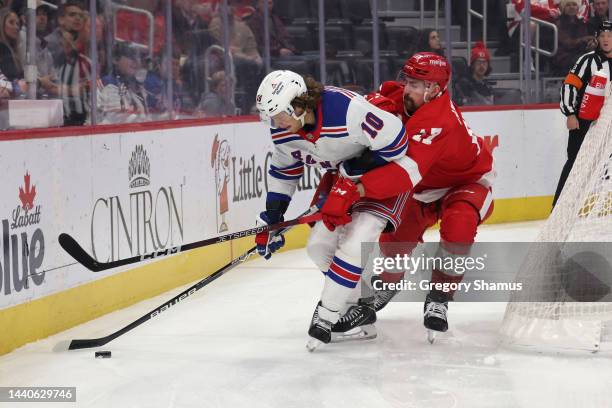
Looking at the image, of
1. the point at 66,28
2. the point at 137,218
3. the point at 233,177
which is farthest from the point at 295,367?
the point at 233,177

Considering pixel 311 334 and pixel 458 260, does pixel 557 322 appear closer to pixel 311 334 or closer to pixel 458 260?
pixel 458 260

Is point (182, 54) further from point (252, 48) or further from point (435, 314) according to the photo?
point (435, 314)

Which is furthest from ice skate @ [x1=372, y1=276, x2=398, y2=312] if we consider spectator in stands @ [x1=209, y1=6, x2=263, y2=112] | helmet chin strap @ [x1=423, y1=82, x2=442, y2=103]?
spectator in stands @ [x1=209, y1=6, x2=263, y2=112]

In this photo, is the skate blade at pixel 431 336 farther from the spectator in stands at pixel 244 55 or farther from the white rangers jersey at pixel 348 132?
the spectator in stands at pixel 244 55

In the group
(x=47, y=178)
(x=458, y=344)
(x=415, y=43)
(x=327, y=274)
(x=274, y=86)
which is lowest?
(x=458, y=344)

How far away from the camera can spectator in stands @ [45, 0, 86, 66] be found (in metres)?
4.36

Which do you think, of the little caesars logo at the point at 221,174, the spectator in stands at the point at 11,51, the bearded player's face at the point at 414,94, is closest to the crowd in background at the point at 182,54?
the spectator in stands at the point at 11,51

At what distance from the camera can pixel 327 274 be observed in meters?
3.68

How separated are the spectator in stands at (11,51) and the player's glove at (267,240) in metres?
1.01

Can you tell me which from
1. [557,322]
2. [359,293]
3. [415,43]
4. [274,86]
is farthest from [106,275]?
[415,43]

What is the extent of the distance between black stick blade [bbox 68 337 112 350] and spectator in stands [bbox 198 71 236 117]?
2.24 metres

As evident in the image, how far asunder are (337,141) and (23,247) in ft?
3.76

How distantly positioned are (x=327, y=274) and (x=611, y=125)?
1.47 metres

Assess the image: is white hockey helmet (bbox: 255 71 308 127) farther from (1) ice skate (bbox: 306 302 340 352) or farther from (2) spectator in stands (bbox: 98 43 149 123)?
(2) spectator in stands (bbox: 98 43 149 123)
